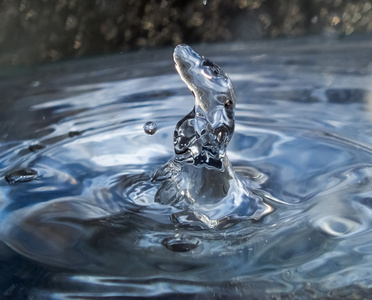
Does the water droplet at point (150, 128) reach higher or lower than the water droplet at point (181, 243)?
lower

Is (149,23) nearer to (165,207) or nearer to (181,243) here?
(165,207)

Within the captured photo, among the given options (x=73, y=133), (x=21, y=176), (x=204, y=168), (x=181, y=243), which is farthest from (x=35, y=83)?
(x=181, y=243)

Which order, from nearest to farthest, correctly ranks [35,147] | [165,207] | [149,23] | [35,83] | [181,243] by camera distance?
[181,243]
[165,207]
[35,147]
[35,83]
[149,23]

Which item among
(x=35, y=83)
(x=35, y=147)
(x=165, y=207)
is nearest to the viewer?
(x=165, y=207)

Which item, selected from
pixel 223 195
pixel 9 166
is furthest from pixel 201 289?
pixel 9 166

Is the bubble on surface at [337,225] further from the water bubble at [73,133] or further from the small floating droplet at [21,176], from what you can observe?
the water bubble at [73,133]

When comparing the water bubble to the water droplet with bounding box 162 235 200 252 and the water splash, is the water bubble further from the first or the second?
the water droplet with bounding box 162 235 200 252

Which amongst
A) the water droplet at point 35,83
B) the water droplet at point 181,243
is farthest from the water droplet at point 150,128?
the water droplet at point 35,83
